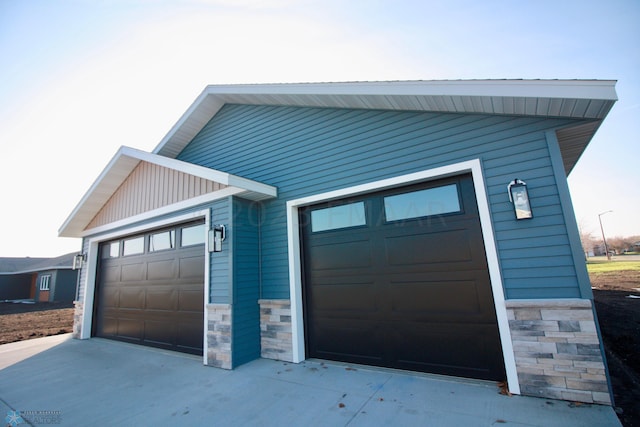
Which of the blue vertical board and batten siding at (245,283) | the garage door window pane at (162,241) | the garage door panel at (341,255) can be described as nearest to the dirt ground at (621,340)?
the garage door panel at (341,255)

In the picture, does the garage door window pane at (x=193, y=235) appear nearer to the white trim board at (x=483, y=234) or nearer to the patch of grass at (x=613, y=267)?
the white trim board at (x=483, y=234)

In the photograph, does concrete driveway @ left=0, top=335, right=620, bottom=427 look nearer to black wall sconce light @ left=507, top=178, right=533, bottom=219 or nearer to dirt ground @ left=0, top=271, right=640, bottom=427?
dirt ground @ left=0, top=271, right=640, bottom=427

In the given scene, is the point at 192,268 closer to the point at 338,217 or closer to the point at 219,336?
the point at 219,336

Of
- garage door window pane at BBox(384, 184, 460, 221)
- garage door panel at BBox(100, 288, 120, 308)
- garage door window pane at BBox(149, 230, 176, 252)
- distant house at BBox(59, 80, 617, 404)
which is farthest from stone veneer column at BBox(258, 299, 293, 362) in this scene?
garage door panel at BBox(100, 288, 120, 308)

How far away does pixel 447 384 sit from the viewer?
3270 mm

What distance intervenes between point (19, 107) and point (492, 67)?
31.1 ft

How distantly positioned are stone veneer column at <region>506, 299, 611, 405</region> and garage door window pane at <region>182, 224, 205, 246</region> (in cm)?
490

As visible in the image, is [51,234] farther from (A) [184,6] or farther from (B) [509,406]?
(B) [509,406]

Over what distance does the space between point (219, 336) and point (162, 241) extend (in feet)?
8.92

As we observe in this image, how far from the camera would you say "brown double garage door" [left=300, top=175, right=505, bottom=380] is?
11.2ft

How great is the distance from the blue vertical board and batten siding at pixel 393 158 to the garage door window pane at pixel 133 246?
2334 millimetres

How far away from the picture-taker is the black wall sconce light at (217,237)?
15.1 feet

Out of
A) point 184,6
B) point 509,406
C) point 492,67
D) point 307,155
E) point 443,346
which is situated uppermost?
point 184,6

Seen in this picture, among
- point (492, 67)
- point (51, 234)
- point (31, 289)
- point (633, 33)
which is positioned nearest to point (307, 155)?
point (492, 67)
